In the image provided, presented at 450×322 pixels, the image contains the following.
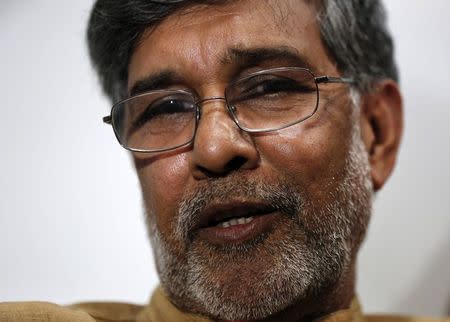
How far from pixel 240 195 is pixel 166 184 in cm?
16

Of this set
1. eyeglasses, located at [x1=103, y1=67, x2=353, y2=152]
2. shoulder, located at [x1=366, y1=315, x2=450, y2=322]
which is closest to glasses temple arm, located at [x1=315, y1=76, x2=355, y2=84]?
eyeglasses, located at [x1=103, y1=67, x2=353, y2=152]

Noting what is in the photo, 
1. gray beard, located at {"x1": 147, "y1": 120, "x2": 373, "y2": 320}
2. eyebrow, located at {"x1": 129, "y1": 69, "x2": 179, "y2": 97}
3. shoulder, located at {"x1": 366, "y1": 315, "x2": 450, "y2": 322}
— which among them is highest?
eyebrow, located at {"x1": 129, "y1": 69, "x2": 179, "y2": 97}

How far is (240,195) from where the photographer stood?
0.88m

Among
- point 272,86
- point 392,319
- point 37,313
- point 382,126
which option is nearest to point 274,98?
point 272,86

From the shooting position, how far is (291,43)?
3.25 ft

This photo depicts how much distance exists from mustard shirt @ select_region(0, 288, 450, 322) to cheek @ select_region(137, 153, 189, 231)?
0.54 ft

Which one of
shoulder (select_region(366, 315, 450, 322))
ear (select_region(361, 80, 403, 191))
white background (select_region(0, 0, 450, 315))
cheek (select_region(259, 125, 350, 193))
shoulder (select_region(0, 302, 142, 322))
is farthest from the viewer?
white background (select_region(0, 0, 450, 315))

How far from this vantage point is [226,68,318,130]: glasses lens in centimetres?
94

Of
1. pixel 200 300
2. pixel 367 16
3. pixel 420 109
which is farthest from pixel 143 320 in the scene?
pixel 420 109

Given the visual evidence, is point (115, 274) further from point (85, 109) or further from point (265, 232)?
point (265, 232)

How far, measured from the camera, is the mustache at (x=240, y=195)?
Result: 88cm

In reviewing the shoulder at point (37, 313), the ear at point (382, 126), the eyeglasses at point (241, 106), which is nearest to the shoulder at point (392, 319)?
the ear at point (382, 126)

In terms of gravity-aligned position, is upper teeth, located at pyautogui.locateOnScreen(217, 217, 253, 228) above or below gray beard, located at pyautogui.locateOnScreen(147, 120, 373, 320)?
above

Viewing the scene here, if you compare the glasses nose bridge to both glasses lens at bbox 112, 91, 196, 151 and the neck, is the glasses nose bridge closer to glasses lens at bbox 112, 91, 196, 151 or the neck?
glasses lens at bbox 112, 91, 196, 151
